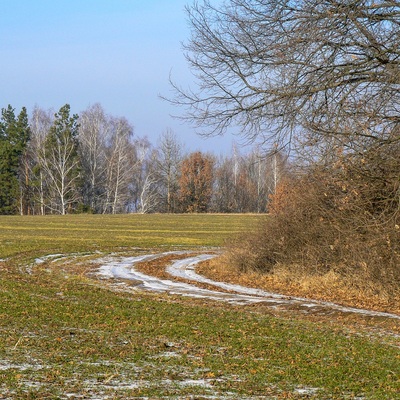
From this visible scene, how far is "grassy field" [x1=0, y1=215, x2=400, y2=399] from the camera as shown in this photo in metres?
7.57

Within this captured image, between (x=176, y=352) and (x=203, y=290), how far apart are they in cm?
920

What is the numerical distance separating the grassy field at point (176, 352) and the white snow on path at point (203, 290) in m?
1.45

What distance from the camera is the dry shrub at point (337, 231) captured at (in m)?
16.7

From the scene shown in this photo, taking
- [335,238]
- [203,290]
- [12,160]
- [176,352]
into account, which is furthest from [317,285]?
[12,160]

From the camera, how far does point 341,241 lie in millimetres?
19312

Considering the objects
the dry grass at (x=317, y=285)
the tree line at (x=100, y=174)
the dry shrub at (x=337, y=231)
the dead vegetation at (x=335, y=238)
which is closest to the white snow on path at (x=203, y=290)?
the dry grass at (x=317, y=285)

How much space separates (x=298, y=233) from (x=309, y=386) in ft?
45.3

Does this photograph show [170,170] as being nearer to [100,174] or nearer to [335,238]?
[100,174]

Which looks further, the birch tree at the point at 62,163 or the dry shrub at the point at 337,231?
the birch tree at the point at 62,163

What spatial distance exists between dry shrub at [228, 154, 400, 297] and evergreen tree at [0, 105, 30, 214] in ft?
269

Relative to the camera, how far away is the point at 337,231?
64.5 ft

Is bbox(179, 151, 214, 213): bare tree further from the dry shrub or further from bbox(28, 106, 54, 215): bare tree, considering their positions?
the dry shrub

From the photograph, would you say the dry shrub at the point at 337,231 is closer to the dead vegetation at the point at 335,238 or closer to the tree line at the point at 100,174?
the dead vegetation at the point at 335,238

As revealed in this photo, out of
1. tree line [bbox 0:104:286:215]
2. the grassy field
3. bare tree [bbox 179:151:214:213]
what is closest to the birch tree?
tree line [bbox 0:104:286:215]
